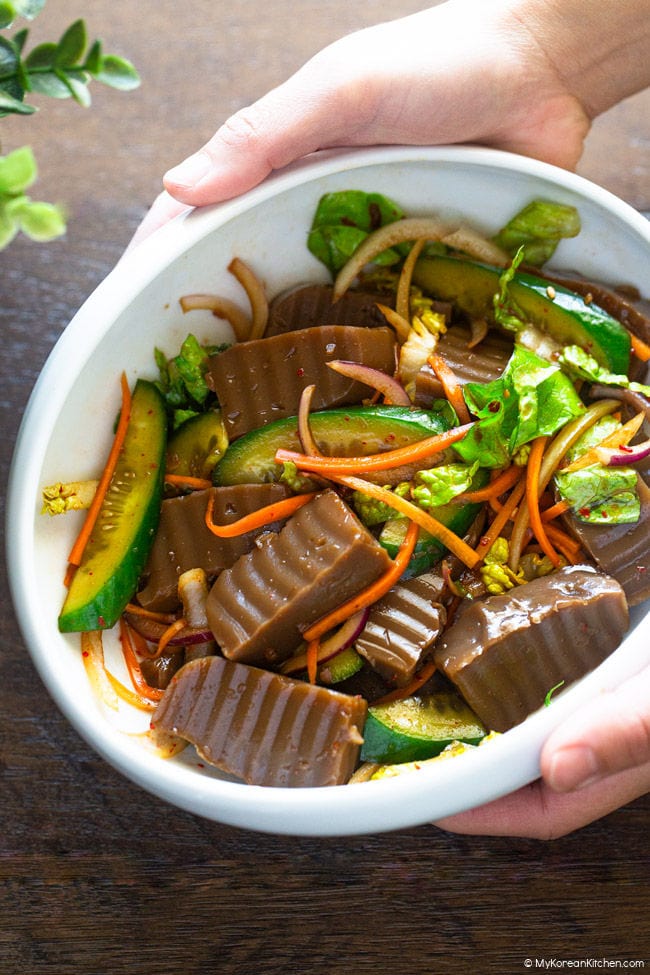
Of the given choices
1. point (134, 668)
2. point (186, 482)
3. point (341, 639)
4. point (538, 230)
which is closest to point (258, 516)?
point (186, 482)

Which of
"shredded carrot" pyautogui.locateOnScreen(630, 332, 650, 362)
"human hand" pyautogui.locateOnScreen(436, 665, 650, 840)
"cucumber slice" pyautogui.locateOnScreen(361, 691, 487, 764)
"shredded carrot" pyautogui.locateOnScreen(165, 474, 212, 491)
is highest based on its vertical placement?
"shredded carrot" pyautogui.locateOnScreen(165, 474, 212, 491)

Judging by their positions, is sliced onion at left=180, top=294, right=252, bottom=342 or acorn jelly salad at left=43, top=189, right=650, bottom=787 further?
sliced onion at left=180, top=294, right=252, bottom=342

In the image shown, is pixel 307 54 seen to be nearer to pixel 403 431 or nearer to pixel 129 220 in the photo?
pixel 129 220

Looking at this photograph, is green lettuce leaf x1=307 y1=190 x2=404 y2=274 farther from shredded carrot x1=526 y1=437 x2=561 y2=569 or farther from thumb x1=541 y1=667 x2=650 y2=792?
thumb x1=541 y1=667 x2=650 y2=792

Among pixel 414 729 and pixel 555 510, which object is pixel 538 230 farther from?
pixel 414 729

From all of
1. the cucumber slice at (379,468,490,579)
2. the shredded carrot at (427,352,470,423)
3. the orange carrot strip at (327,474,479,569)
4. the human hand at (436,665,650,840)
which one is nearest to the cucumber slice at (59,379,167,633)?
the orange carrot strip at (327,474,479,569)

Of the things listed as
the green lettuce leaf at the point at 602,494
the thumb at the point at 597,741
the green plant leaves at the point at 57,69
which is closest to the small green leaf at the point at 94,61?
the green plant leaves at the point at 57,69
